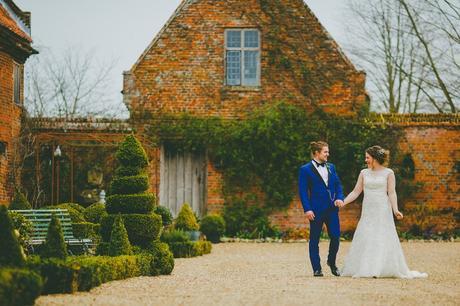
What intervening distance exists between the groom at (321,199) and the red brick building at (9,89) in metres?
10.9

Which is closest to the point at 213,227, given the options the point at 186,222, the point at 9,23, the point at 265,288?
the point at 186,222

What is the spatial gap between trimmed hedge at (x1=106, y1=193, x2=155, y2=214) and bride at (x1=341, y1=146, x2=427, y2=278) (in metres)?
3.25

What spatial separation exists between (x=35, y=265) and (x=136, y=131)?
15148mm

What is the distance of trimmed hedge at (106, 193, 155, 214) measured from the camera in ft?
44.0

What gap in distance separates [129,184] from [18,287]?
224 inches

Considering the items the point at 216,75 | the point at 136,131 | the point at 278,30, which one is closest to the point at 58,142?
the point at 136,131

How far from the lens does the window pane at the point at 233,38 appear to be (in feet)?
82.0

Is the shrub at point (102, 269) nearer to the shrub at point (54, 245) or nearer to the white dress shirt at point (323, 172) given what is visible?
the shrub at point (54, 245)

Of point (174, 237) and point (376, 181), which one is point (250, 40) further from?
point (376, 181)

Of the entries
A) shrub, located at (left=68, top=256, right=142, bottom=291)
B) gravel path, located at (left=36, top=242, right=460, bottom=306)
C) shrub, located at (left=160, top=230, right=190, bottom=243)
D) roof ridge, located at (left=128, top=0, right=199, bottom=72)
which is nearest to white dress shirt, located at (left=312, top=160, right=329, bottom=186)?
gravel path, located at (left=36, top=242, right=460, bottom=306)

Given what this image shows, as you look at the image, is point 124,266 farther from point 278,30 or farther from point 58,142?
point 278,30

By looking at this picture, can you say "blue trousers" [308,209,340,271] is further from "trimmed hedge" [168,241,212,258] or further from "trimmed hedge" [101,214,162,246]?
"trimmed hedge" [168,241,212,258]

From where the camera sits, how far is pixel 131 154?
1382cm

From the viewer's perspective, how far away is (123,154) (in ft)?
45.4
